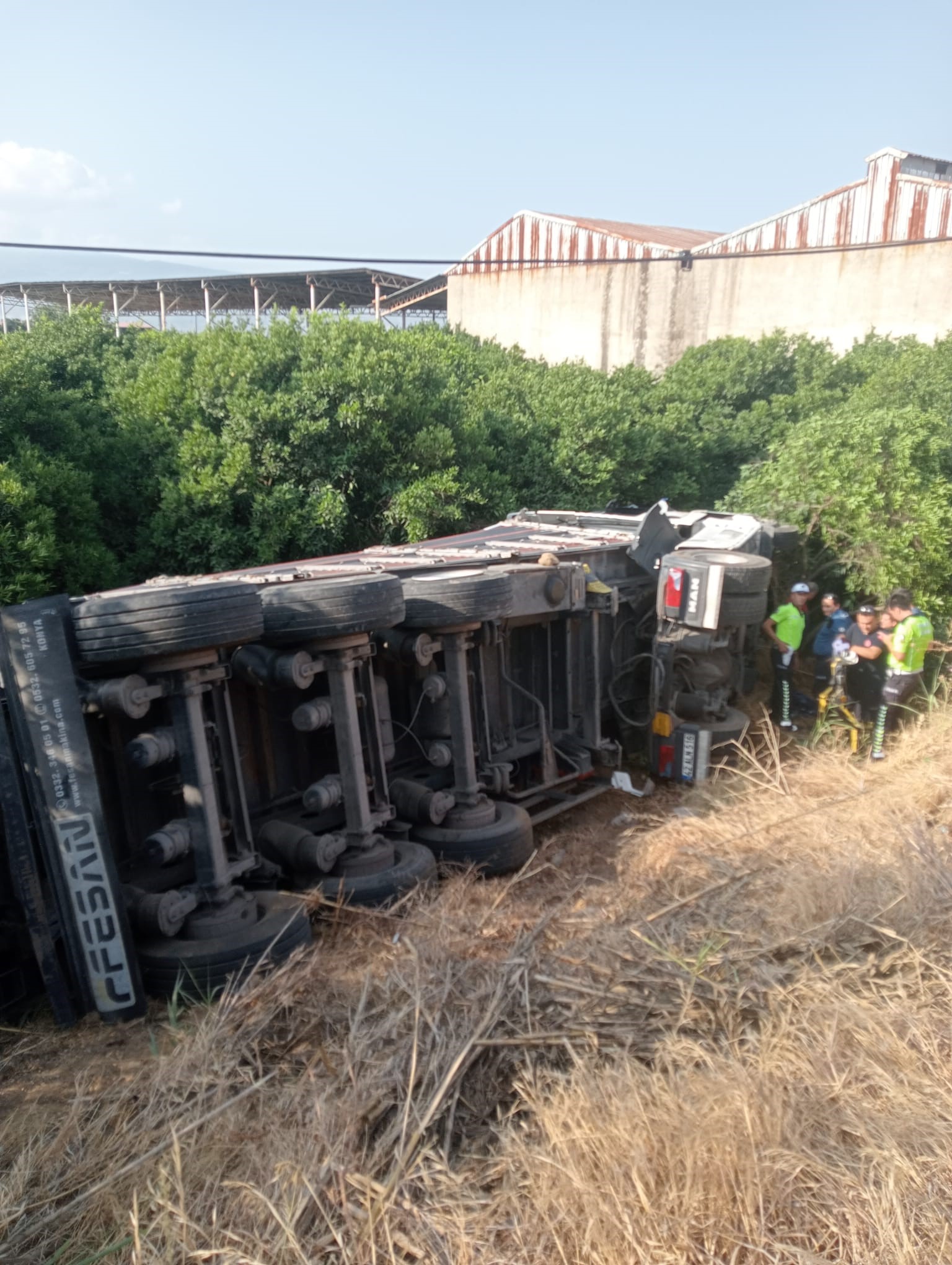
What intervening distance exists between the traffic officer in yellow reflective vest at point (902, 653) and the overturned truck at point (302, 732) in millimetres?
1405

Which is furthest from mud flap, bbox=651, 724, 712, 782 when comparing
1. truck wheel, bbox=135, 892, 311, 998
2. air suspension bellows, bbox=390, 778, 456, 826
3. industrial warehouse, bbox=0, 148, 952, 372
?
industrial warehouse, bbox=0, 148, 952, 372

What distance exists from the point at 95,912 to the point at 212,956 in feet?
1.69

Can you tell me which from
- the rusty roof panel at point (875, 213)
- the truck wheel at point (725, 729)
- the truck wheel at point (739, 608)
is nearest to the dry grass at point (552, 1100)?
the truck wheel at point (725, 729)

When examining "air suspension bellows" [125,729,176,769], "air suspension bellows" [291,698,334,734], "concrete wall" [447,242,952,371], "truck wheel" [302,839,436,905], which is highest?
"concrete wall" [447,242,952,371]

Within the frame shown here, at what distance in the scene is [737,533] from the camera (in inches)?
329

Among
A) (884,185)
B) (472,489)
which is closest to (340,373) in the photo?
A: (472,489)

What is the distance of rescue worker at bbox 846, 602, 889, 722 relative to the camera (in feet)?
27.1

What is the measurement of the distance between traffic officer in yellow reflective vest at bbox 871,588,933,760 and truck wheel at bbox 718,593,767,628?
1529mm

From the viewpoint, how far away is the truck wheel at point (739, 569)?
7180 mm

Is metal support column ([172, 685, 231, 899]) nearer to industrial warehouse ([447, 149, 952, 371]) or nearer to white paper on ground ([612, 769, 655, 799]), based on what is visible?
white paper on ground ([612, 769, 655, 799])

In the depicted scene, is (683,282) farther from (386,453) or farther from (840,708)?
(840,708)

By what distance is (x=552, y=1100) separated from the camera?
2852 mm

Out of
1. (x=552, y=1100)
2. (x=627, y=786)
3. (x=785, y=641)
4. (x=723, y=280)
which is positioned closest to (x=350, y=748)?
(x=552, y=1100)

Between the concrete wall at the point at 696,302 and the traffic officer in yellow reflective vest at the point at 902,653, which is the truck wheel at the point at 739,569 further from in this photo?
the concrete wall at the point at 696,302
